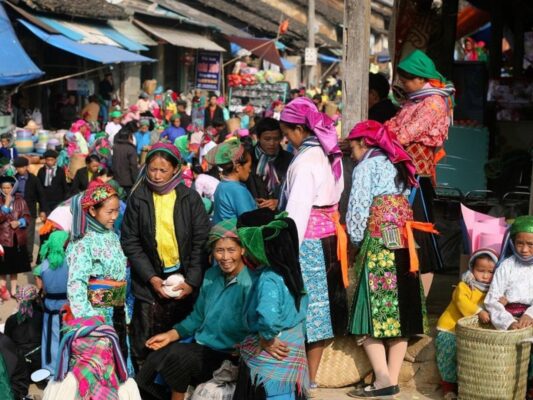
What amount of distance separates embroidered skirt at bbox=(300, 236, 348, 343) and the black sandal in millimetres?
463

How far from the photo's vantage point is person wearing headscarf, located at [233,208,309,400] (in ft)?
16.7

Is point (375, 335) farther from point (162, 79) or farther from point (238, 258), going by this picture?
point (162, 79)

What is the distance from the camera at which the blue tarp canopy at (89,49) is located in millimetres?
19891

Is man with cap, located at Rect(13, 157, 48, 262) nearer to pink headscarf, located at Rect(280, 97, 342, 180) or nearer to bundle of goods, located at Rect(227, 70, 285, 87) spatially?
pink headscarf, located at Rect(280, 97, 342, 180)

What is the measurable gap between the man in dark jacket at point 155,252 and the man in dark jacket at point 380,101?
92.4 inches

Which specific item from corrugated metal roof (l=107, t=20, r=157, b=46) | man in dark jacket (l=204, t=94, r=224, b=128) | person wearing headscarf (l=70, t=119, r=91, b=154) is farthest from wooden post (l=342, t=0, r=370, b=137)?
Answer: corrugated metal roof (l=107, t=20, r=157, b=46)

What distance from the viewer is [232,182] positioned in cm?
638

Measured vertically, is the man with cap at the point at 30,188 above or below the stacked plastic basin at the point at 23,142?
below

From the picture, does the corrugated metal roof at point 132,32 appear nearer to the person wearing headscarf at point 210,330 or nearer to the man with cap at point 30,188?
the man with cap at point 30,188

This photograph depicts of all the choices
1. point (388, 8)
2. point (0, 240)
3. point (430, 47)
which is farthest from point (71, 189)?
Answer: point (388, 8)

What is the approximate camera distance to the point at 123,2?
26406mm

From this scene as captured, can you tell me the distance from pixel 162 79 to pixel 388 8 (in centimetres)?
2540

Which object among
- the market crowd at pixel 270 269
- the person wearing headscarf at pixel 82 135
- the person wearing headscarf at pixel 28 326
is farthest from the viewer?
the person wearing headscarf at pixel 82 135

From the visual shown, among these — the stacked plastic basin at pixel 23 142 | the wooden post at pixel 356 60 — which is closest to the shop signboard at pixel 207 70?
the stacked plastic basin at pixel 23 142
